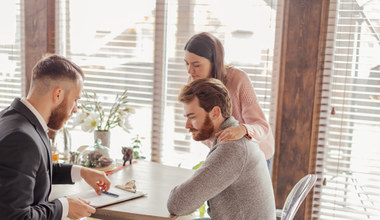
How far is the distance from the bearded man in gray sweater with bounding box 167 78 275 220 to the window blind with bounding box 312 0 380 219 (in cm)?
111

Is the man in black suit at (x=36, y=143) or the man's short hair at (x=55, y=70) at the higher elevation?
the man's short hair at (x=55, y=70)

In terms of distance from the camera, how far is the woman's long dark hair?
2176 millimetres

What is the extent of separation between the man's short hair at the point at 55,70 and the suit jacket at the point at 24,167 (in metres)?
0.13

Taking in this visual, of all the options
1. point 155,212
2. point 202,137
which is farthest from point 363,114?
point 155,212

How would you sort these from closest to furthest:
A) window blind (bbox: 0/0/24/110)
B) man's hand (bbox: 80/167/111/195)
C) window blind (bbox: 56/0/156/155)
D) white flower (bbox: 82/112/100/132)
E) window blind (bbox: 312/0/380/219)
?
man's hand (bbox: 80/167/111/195)
white flower (bbox: 82/112/100/132)
window blind (bbox: 312/0/380/219)
window blind (bbox: 56/0/156/155)
window blind (bbox: 0/0/24/110)

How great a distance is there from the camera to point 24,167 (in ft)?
4.49

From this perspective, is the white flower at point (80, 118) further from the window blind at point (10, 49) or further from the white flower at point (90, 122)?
the window blind at point (10, 49)

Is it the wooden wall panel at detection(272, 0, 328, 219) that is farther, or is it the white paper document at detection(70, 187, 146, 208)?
the wooden wall panel at detection(272, 0, 328, 219)

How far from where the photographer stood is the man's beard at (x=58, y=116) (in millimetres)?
1578

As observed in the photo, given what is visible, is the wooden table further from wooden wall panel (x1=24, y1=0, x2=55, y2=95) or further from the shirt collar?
wooden wall panel (x1=24, y1=0, x2=55, y2=95)


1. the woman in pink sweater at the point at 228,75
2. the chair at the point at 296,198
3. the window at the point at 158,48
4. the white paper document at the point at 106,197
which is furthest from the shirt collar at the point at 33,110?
the window at the point at 158,48

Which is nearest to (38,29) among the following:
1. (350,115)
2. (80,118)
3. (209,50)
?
(80,118)

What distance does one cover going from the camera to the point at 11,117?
147 cm

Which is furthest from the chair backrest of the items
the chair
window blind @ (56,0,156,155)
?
window blind @ (56,0,156,155)
